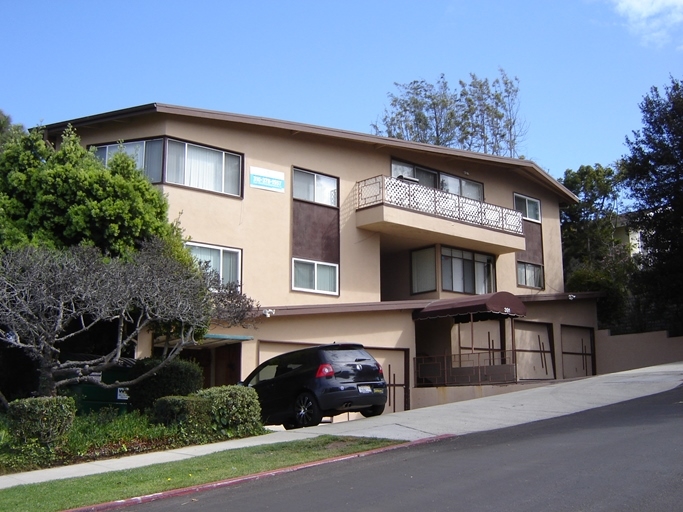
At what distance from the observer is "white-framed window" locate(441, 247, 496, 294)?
26.6m

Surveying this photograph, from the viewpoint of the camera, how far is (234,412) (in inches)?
566

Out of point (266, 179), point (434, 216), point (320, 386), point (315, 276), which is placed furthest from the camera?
point (434, 216)

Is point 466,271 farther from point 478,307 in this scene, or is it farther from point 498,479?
point 498,479

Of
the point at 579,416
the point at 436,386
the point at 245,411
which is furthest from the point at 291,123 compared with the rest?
the point at 579,416

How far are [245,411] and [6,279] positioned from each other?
465 cm

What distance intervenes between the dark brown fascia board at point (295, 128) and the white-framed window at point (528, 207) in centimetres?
90

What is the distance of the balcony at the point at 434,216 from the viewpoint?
24031 mm

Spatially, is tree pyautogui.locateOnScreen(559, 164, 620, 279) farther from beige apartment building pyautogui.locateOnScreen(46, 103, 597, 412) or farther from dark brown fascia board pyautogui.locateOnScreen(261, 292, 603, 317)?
dark brown fascia board pyautogui.locateOnScreen(261, 292, 603, 317)

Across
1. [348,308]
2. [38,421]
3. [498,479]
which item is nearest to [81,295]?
[38,421]

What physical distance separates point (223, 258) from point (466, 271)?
31.8ft

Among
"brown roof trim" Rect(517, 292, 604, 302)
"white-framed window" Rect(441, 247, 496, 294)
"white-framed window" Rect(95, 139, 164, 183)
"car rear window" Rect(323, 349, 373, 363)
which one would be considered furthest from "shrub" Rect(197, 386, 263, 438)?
"brown roof trim" Rect(517, 292, 604, 302)

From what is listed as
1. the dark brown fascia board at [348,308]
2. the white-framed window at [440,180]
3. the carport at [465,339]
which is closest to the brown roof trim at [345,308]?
the dark brown fascia board at [348,308]

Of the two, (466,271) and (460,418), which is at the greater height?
(466,271)

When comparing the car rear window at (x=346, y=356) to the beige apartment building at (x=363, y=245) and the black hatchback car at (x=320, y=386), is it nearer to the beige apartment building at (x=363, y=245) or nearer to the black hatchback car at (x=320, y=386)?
the black hatchback car at (x=320, y=386)
